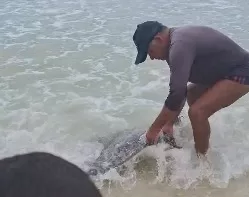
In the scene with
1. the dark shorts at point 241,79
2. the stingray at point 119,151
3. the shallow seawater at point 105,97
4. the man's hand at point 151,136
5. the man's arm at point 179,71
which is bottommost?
the shallow seawater at point 105,97

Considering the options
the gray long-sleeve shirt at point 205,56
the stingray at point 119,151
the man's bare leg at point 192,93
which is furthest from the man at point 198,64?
the stingray at point 119,151

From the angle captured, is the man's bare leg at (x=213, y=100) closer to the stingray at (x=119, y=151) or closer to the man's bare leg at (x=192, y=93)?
the man's bare leg at (x=192, y=93)

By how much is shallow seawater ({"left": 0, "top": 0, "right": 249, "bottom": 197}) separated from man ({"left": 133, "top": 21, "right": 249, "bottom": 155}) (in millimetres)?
396

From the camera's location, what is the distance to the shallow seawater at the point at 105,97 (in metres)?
4.48

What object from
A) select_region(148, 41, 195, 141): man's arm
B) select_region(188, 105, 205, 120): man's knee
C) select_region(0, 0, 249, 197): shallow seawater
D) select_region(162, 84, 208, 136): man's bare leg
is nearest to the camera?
select_region(148, 41, 195, 141): man's arm

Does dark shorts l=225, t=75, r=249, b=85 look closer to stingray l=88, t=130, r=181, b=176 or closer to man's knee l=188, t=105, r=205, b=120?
man's knee l=188, t=105, r=205, b=120

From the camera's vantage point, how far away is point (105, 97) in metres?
6.36

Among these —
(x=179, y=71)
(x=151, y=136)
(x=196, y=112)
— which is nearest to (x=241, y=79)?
(x=196, y=112)

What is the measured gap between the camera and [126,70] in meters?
7.29

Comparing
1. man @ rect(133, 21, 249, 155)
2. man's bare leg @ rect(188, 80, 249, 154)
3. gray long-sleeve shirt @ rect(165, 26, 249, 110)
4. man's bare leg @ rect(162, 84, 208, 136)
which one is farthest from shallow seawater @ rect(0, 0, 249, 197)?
gray long-sleeve shirt @ rect(165, 26, 249, 110)

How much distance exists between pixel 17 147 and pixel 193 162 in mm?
1880

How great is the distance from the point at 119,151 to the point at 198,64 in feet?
3.97

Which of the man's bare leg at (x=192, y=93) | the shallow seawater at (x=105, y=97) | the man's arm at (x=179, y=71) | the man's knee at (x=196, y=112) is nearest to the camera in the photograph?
the man's arm at (x=179, y=71)

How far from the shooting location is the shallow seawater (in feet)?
14.7
